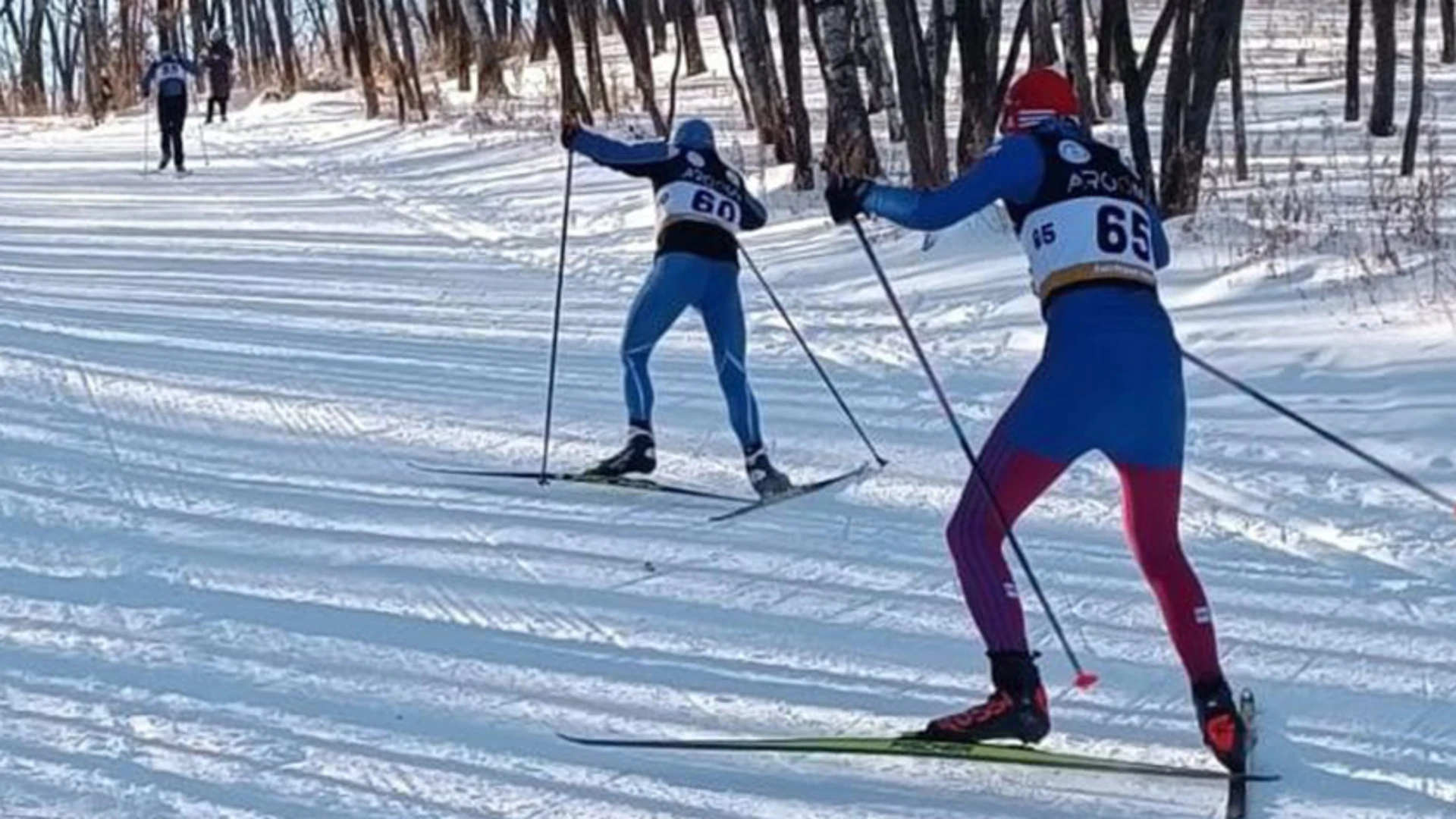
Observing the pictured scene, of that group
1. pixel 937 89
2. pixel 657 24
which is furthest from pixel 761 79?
pixel 657 24

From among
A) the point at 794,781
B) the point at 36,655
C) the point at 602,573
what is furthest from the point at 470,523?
the point at 794,781

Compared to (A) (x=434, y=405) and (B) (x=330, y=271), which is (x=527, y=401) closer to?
(A) (x=434, y=405)

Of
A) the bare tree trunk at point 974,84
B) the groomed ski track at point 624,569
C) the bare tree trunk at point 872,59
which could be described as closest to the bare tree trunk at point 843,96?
the bare tree trunk at point 974,84

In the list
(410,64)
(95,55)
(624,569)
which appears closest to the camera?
(624,569)

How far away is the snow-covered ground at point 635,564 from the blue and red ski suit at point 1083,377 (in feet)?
1.60

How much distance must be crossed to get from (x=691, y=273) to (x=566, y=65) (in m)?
16.5

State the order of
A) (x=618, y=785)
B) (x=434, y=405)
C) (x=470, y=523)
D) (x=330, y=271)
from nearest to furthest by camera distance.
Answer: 1. (x=618, y=785)
2. (x=470, y=523)
3. (x=434, y=405)
4. (x=330, y=271)

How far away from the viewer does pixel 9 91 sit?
50469 mm

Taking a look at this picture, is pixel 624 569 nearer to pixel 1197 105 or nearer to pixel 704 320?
pixel 704 320

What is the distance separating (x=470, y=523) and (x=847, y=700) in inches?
106

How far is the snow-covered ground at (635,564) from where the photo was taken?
17.0 feet

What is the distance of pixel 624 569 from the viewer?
A: 733 centimetres

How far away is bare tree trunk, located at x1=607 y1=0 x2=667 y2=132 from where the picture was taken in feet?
75.0

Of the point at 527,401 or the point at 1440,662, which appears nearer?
the point at 1440,662
